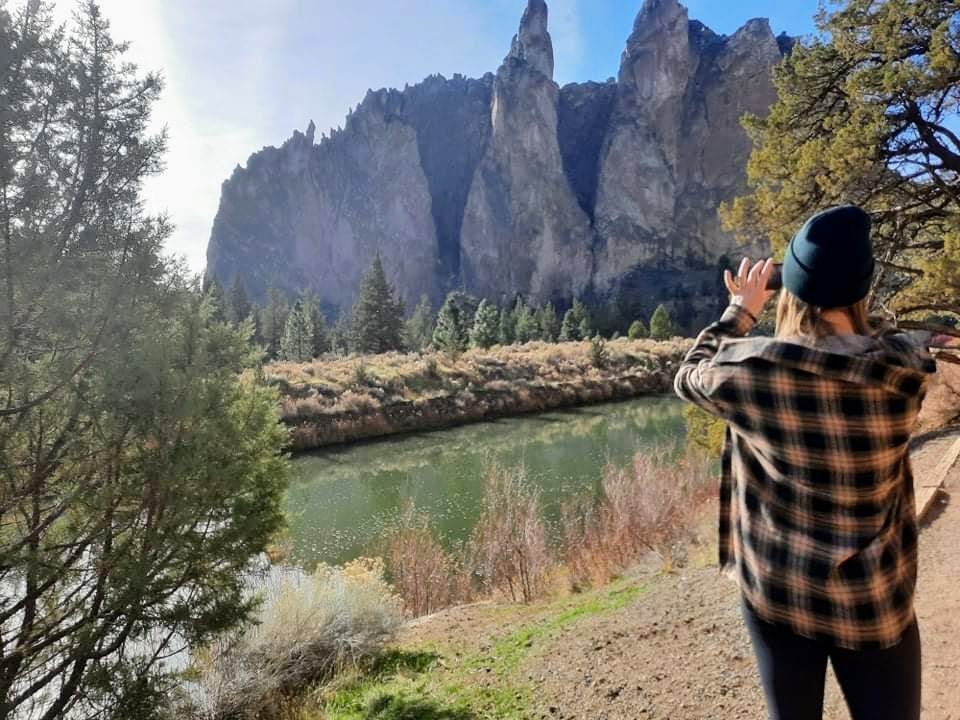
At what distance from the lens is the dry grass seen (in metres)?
7.48

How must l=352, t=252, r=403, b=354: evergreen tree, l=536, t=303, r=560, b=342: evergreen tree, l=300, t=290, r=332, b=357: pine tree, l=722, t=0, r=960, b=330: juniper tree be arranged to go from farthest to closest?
l=536, t=303, r=560, b=342: evergreen tree, l=300, t=290, r=332, b=357: pine tree, l=352, t=252, r=403, b=354: evergreen tree, l=722, t=0, r=960, b=330: juniper tree

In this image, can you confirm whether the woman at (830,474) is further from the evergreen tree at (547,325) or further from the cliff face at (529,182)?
the cliff face at (529,182)

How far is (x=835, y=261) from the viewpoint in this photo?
1.12 m

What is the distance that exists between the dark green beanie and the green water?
7.95 meters

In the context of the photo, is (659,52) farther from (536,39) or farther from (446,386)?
(446,386)

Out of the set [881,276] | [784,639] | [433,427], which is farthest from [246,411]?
[433,427]

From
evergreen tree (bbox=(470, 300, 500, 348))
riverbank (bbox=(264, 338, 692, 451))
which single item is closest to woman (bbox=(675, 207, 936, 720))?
riverbank (bbox=(264, 338, 692, 451))

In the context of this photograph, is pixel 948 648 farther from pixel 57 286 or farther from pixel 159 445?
pixel 57 286

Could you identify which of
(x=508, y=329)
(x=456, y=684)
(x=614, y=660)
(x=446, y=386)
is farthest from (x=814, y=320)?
(x=508, y=329)

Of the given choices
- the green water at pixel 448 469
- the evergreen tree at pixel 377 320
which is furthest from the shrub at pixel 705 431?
the evergreen tree at pixel 377 320

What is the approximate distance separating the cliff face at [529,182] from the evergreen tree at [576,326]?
10694 millimetres

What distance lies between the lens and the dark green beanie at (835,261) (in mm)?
1118

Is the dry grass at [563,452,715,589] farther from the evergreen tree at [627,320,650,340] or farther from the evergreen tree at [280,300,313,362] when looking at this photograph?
the evergreen tree at [280,300,313,362]

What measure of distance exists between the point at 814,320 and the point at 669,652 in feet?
11.3
